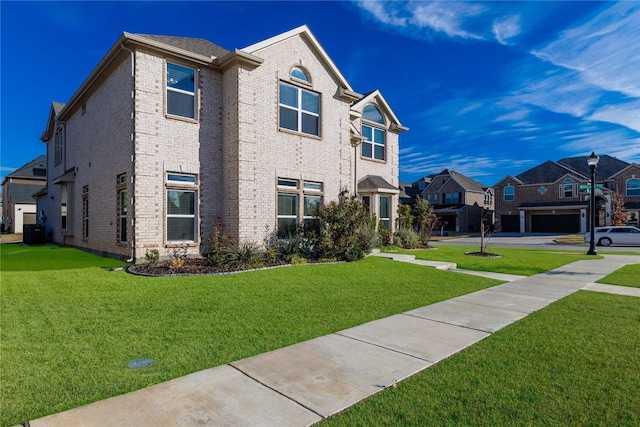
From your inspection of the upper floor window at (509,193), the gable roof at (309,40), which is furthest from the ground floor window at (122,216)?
the upper floor window at (509,193)

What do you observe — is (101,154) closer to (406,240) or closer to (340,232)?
(340,232)

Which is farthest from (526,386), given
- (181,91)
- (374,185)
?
(374,185)

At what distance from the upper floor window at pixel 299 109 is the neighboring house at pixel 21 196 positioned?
3476cm

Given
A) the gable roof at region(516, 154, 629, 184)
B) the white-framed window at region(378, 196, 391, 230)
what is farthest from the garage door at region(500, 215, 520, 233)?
the white-framed window at region(378, 196, 391, 230)

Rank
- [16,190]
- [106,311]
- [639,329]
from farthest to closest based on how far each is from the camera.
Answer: [16,190] < [106,311] < [639,329]

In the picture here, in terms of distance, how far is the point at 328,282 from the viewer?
877 centimetres

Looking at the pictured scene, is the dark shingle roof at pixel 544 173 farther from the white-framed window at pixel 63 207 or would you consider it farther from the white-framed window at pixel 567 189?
the white-framed window at pixel 63 207

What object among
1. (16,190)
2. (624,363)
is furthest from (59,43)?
(16,190)

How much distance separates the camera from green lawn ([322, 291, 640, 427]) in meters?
2.88

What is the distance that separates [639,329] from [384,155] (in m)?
15.8

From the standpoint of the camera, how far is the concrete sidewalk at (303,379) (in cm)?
291

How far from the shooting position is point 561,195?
42.9 m

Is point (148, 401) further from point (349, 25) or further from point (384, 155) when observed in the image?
point (384, 155)

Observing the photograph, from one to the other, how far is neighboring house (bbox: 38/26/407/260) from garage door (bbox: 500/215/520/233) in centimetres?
3947
